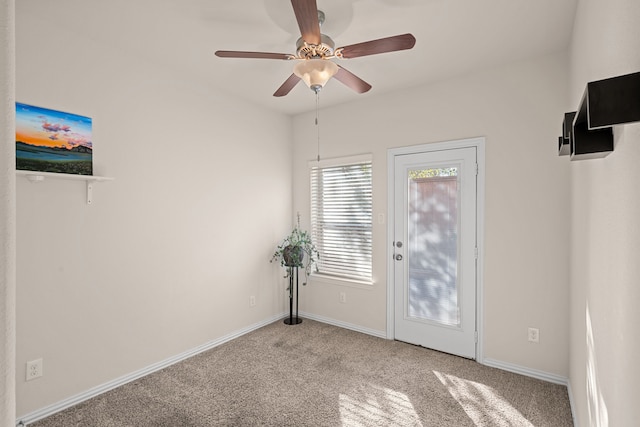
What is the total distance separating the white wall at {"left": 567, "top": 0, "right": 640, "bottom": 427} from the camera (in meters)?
0.92

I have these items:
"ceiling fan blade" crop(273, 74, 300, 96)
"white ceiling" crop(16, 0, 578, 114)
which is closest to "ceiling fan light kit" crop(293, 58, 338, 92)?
"ceiling fan blade" crop(273, 74, 300, 96)

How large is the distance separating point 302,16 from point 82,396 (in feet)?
9.89

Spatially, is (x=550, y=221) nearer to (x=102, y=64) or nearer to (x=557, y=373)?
(x=557, y=373)

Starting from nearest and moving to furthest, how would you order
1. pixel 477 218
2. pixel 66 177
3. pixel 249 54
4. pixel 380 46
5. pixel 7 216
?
pixel 7 216 < pixel 380 46 < pixel 249 54 < pixel 66 177 < pixel 477 218

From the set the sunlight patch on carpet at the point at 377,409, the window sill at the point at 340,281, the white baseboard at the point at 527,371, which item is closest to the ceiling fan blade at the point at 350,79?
the window sill at the point at 340,281

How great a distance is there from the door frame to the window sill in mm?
294

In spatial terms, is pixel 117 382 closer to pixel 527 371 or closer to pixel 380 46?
pixel 380 46

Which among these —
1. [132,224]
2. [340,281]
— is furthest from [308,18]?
[340,281]

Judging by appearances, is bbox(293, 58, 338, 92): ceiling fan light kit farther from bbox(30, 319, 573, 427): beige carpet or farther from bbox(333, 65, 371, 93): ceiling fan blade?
bbox(30, 319, 573, 427): beige carpet

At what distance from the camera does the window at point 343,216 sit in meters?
3.89

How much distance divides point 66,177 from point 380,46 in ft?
7.57

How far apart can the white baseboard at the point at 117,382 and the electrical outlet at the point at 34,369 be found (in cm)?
24

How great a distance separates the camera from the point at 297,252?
13.1ft

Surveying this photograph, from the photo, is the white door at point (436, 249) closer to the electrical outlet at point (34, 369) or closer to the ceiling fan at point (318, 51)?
the ceiling fan at point (318, 51)
